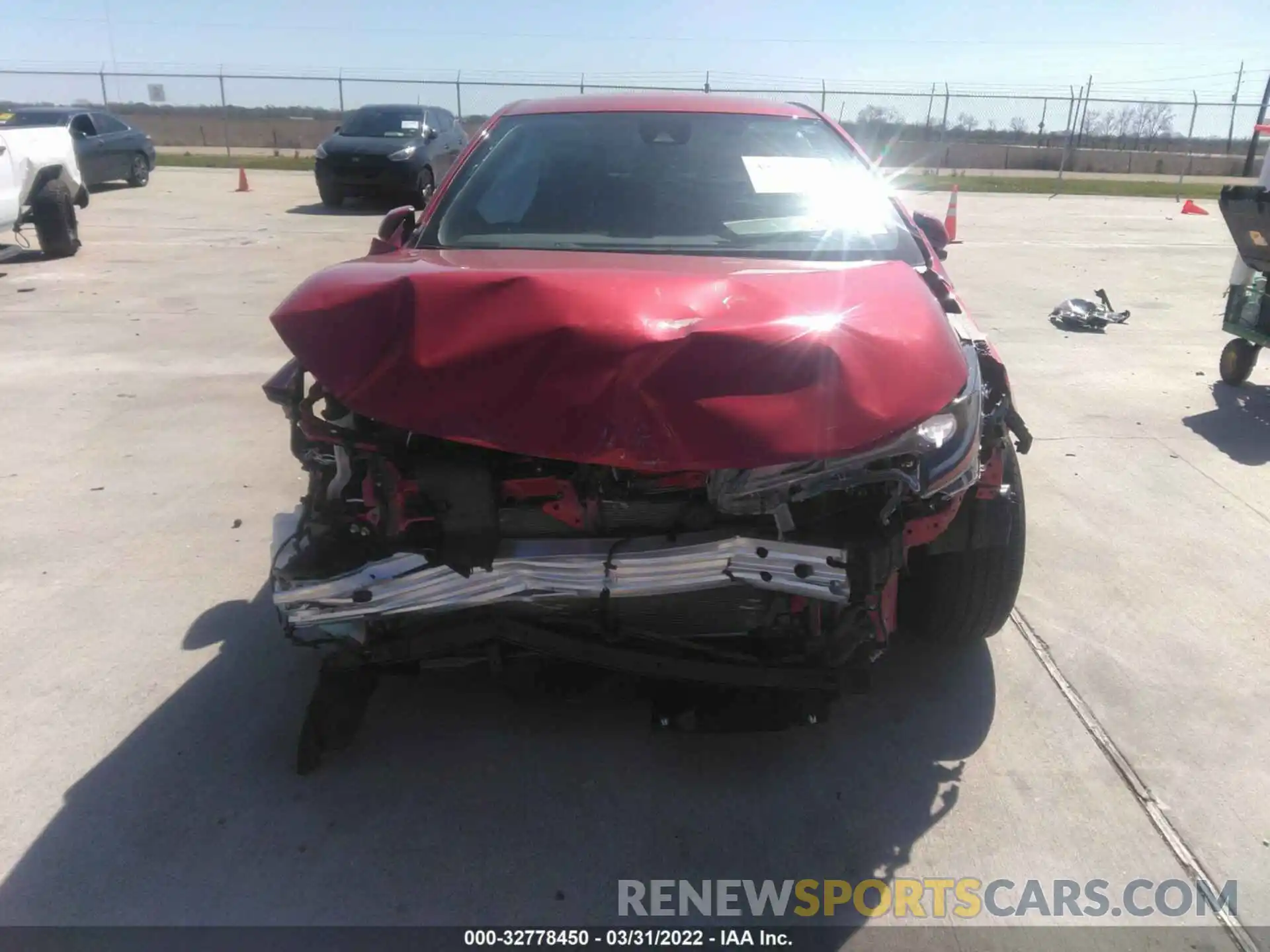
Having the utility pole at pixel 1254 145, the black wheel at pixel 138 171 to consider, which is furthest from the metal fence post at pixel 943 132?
the black wheel at pixel 138 171

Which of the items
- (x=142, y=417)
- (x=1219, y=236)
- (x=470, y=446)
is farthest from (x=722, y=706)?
(x=1219, y=236)

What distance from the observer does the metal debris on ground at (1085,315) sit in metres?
7.89

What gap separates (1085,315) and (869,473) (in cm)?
653

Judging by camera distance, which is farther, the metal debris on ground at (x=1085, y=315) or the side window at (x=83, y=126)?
the side window at (x=83, y=126)

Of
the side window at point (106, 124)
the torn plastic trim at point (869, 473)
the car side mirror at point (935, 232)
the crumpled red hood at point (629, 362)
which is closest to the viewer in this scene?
the crumpled red hood at point (629, 362)

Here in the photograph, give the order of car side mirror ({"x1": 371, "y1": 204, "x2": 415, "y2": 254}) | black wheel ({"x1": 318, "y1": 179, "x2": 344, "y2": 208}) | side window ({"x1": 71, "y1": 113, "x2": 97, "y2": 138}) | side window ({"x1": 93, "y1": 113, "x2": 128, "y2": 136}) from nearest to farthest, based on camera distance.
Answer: car side mirror ({"x1": 371, "y1": 204, "x2": 415, "y2": 254}) < black wheel ({"x1": 318, "y1": 179, "x2": 344, "y2": 208}) < side window ({"x1": 71, "y1": 113, "x2": 97, "y2": 138}) < side window ({"x1": 93, "y1": 113, "x2": 128, "y2": 136})

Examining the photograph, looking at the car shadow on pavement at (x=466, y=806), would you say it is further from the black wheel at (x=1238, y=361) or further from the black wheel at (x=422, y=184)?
the black wheel at (x=422, y=184)

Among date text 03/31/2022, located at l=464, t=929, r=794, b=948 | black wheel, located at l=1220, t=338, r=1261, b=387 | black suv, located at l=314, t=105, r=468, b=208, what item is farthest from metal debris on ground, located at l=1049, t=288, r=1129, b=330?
black suv, located at l=314, t=105, r=468, b=208

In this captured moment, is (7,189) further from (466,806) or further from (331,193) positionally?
(466,806)

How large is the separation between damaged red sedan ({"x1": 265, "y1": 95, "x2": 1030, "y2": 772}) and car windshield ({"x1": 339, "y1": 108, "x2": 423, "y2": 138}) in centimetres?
1342

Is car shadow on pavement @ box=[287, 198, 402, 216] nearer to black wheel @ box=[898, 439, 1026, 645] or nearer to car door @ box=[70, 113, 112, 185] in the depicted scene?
car door @ box=[70, 113, 112, 185]

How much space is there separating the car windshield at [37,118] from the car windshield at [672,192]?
47.6 ft

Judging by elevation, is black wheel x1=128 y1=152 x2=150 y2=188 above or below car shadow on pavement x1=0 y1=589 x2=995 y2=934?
above

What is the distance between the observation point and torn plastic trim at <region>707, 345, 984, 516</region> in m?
2.22
